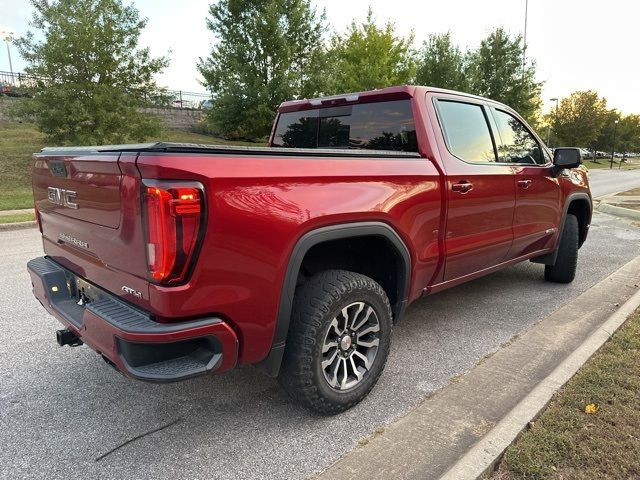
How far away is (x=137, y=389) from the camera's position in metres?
3.04

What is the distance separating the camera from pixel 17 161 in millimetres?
16969

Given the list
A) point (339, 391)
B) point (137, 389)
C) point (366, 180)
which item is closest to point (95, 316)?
point (137, 389)

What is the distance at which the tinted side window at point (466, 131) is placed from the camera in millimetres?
3518

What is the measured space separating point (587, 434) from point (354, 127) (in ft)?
8.27

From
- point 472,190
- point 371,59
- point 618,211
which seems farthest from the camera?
point 371,59

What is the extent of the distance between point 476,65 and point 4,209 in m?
21.4

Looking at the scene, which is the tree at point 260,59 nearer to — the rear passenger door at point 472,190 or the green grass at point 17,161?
the green grass at point 17,161

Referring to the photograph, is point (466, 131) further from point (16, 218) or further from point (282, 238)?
point (16, 218)

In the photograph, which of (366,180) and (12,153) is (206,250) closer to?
(366,180)

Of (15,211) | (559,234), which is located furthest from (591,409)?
(15,211)

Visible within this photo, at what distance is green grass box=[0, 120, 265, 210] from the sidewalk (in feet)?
26.6

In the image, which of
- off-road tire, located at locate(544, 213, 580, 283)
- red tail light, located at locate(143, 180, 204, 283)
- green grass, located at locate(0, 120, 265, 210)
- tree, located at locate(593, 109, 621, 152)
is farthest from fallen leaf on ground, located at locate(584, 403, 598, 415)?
tree, located at locate(593, 109, 621, 152)

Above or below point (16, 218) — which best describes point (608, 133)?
above

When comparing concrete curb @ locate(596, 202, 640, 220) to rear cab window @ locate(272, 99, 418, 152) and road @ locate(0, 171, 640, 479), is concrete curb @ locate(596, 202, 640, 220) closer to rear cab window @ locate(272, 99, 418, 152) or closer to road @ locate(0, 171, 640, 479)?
road @ locate(0, 171, 640, 479)
